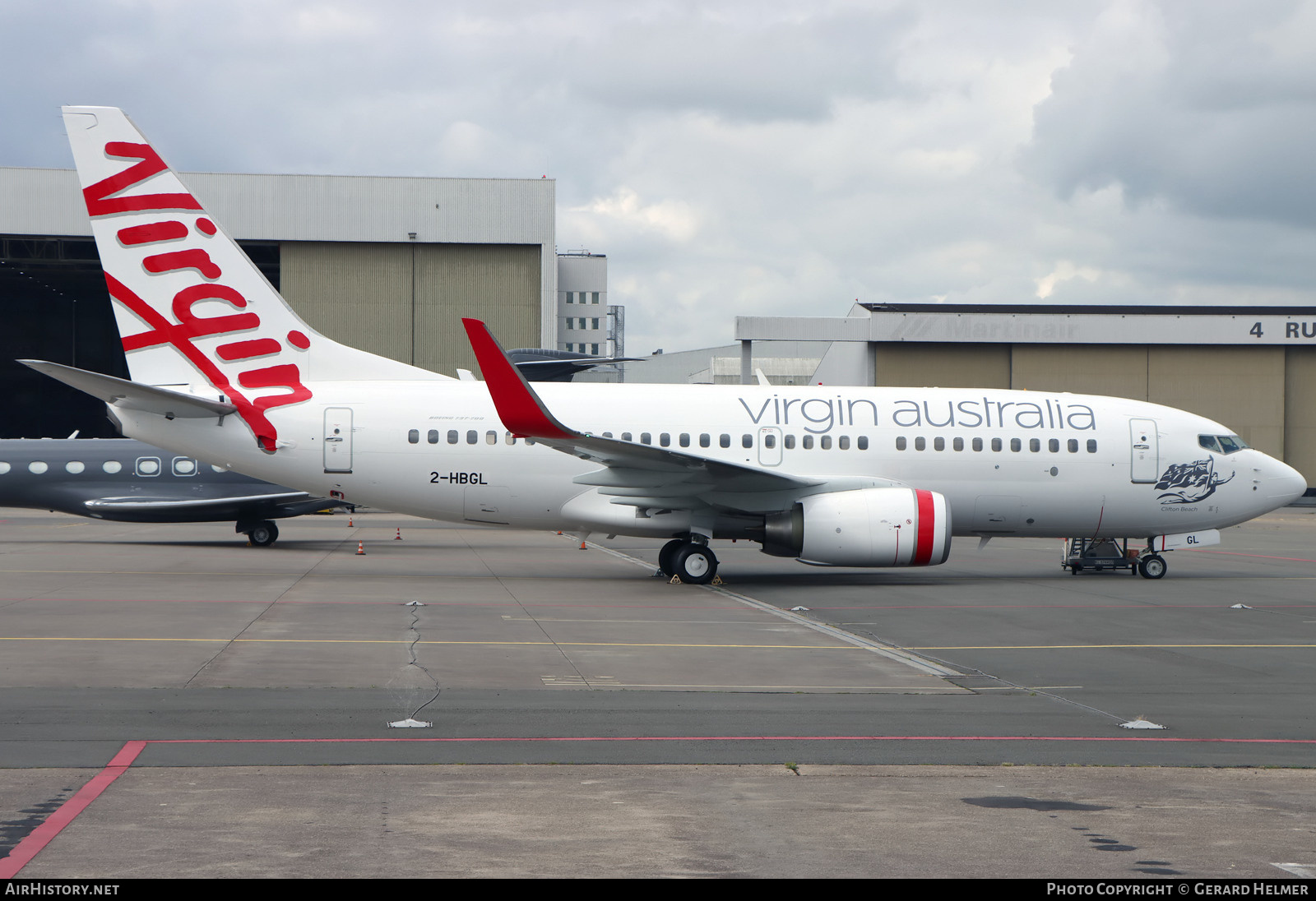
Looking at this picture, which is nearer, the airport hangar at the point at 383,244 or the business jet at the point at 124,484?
the business jet at the point at 124,484

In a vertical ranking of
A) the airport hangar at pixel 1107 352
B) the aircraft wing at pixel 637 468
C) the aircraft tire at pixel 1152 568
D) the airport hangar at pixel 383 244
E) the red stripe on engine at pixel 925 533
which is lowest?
the aircraft tire at pixel 1152 568

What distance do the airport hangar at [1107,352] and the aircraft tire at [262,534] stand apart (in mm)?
31258

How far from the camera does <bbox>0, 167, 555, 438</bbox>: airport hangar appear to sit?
5506 centimetres

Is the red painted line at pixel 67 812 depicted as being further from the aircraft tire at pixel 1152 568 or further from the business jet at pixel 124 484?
A: the business jet at pixel 124 484

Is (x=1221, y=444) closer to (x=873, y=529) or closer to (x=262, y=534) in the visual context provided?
(x=873, y=529)

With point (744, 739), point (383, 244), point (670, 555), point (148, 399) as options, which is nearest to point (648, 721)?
point (744, 739)

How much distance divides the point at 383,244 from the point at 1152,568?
43626mm

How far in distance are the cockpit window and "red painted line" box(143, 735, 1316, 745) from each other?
14.5 metres

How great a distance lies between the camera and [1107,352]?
5759 cm

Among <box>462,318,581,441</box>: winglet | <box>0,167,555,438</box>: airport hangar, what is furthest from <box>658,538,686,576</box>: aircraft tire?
<box>0,167,555,438</box>: airport hangar

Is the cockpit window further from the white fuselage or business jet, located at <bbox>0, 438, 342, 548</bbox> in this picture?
business jet, located at <bbox>0, 438, 342, 548</bbox>

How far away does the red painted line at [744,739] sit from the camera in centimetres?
833

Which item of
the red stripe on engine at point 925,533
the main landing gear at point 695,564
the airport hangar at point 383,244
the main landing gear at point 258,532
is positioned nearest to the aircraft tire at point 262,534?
the main landing gear at point 258,532
